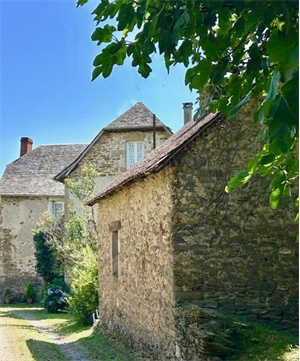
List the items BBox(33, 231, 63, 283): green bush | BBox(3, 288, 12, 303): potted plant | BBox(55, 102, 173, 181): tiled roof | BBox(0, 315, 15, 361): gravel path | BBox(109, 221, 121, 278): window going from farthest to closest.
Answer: BBox(3, 288, 12, 303): potted plant, BBox(33, 231, 63, 283): green bush, BBox(55, 102, 173, 181): tiled roof, BBox(109, 221, 121, 278): window, BBox(0, 315, 15, 361): gravel path

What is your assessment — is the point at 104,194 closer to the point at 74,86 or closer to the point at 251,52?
the point at 74,86

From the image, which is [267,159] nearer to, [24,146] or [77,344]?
[77,344]

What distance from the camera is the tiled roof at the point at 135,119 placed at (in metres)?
20.1

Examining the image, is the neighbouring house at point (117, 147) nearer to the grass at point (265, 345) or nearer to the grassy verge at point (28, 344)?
the grassy verge at point (28, 344)

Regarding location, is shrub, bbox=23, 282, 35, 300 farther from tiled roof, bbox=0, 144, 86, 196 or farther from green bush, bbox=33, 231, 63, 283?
tiled roof, bbox=0, 144, 86, 196

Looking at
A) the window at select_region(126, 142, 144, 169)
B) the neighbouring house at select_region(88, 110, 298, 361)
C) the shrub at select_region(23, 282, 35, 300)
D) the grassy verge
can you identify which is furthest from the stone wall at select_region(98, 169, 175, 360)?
the shrub at select_region(23, 282, 35, 300)

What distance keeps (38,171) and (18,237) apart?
3.96 m

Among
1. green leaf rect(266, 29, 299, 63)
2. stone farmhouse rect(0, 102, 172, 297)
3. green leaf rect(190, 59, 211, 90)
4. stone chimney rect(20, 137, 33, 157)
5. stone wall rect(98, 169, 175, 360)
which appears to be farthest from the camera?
stone chimney rect(20, 137, 33, 157)

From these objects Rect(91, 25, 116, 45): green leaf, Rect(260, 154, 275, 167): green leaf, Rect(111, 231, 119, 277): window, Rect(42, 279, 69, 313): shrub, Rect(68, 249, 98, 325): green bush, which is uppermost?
Rect(91, 25, 116, 45): green leaf

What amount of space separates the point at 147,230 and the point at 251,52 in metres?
5.60

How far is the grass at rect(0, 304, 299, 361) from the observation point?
Result: 6.47 m

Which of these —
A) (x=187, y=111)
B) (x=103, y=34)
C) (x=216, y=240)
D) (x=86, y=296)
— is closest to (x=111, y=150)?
(x=187, y=111)

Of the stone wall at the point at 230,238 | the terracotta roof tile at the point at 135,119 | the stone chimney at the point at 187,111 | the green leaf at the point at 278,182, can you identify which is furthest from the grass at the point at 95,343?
the terracotta roof tile at the point at 135,119

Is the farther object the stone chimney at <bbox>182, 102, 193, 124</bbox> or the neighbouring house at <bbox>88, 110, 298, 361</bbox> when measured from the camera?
the stone chimney at <bbox>182, 102, 193, 124</bbox>
